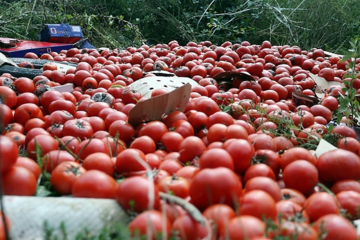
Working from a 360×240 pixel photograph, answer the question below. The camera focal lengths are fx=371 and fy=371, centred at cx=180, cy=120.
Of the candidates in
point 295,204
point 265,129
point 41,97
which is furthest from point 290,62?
point 295,204

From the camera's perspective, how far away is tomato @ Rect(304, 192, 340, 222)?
1.29 m

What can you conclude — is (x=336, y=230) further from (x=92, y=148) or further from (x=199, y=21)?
(x=199, y=21)

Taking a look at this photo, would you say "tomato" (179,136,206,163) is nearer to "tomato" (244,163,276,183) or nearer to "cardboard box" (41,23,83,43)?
"tomato" (244,163,276,183)

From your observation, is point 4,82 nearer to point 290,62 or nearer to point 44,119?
point 44,119

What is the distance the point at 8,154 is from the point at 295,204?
1027 millimetres

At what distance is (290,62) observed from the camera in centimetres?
430

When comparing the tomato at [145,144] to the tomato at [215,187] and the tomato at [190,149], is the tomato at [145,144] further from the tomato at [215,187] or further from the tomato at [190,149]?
the tomato at [215,187]

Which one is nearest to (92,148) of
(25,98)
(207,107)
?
(207,107)

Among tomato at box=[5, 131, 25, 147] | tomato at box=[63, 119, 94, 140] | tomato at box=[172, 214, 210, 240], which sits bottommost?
tomato at box=[5, 131, 25, 147]

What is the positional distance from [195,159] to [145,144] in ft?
0.97

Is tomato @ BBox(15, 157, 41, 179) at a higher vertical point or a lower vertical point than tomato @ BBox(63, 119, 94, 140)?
higher

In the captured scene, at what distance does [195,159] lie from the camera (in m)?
1.81

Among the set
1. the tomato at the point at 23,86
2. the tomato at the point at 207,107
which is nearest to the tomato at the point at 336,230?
the tomato at the point at 207,107

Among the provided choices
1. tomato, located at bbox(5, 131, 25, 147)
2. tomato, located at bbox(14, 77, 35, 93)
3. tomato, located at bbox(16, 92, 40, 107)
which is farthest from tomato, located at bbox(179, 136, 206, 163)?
tomato, located at bbox(14, 77, 35, 93)
